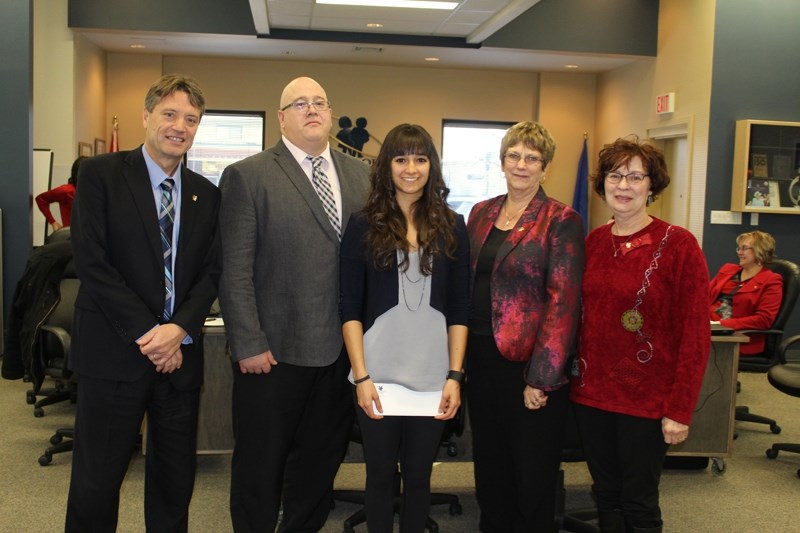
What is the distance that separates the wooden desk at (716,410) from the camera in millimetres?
3906

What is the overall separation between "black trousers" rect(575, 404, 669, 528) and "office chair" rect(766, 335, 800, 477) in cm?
229

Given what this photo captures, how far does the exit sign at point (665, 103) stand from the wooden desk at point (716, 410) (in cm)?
555

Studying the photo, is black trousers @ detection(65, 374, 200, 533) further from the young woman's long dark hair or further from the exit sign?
the exit sign

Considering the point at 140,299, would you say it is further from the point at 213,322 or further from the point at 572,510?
the point at 572,510

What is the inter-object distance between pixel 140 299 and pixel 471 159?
965 centimetres

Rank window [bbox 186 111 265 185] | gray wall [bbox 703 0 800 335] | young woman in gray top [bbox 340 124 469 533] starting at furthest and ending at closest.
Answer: window [bbox 186 111 265 185] → gray wall [bbox 703 0 800 335] → young woman in gray top [bbox 340 124 469 533]

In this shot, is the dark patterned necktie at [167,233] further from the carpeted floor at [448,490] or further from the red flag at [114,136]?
the red flag at [114,136]

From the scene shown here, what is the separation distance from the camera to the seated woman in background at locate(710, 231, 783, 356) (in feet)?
16.7

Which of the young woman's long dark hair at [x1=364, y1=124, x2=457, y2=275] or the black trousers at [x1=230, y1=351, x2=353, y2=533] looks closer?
the young woman's long dark hair at [x1=364, y1=124, x2=457, y2=275]

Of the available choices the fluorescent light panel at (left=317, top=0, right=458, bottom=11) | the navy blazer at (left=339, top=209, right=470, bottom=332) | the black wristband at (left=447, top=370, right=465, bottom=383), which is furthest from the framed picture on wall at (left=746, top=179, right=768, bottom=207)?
the black wristband at (left=447, top=370, right=465, bottom=383)

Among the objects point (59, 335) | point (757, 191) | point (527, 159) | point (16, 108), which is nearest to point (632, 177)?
point (527, 159)

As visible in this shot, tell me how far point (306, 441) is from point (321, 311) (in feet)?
1.59

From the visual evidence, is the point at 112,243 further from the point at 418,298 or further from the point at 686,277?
the point at 686,277

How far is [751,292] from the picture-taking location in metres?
5.29
